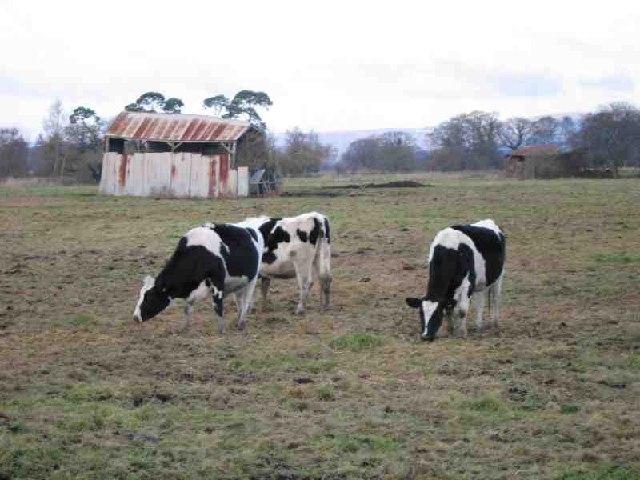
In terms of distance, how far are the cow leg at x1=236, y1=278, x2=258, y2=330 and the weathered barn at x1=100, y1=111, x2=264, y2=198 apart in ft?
100

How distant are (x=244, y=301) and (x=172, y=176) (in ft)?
106

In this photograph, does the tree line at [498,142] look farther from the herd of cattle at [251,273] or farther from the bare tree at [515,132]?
the herd of cattle at [251,273]

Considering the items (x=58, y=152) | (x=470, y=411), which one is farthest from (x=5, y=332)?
(x=58, y=152)

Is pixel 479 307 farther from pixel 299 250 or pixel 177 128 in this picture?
pixel 177 128

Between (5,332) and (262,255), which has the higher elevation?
(262,255)

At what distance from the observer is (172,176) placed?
145 feet

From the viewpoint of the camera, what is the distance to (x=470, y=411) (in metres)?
8.22

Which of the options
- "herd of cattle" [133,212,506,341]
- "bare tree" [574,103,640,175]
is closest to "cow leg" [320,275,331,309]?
"herd of cattle" [133,212,506,341]

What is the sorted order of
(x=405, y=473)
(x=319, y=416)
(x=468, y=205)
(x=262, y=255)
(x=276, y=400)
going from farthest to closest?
(x=468, y=205)
(x=262, y=255)
(x=276, y=400)
(x=319, y=416)
(x=405, y=473)

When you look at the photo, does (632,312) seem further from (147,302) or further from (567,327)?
(147,302)

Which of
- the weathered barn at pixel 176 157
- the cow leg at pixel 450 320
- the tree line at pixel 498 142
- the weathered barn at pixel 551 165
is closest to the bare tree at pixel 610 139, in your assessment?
the tree line at pixel 498 142

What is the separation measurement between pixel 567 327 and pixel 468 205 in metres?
21.7

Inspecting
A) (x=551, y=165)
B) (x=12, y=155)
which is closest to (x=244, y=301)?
(x=551, y=165)

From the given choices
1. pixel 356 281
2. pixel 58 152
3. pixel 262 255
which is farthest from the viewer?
pixel 58 152
